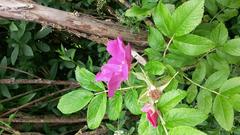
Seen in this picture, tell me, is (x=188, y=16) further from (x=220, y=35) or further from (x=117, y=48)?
(x=220, y=35)

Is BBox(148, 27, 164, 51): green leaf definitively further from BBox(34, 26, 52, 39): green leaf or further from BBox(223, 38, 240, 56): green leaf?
BBox(34, 26, 52, 39): green leaf

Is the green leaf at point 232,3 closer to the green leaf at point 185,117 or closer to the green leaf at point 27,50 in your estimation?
the green leaf at point 185,117

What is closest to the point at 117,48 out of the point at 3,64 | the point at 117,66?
the point at 117,66

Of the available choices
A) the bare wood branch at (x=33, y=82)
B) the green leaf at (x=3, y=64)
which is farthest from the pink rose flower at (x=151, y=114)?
the green leaf at (x=3, y=64)

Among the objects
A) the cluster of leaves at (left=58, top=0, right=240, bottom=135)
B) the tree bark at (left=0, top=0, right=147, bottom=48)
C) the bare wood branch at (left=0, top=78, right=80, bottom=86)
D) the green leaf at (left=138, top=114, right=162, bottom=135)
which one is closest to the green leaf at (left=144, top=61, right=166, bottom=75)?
the cluster of leaves at (left=58, top=0, right=240, bottom=135)

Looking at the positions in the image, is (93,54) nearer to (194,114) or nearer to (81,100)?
(81,100)

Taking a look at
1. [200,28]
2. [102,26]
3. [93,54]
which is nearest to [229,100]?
[200,28]
